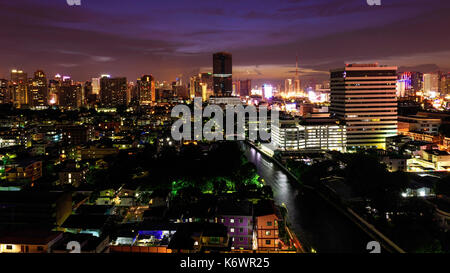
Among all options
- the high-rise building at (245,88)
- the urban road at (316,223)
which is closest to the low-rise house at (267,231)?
the urban road at (316,223)

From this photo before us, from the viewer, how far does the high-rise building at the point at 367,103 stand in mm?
10133

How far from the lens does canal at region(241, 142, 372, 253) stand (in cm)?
422

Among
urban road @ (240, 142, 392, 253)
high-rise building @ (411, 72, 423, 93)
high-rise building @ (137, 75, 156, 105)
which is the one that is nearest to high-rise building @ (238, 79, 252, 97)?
high-rise building @ (137, 75, 156, 105)

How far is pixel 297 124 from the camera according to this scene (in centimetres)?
1057

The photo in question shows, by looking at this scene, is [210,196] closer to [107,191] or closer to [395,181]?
[107,191]

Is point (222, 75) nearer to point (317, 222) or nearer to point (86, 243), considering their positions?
point (317, 222)

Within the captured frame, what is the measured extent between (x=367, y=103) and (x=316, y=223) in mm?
6479

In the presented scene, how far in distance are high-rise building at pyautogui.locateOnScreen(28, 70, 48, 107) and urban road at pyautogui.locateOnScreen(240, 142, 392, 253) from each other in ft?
62.0

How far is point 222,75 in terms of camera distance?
105 feet

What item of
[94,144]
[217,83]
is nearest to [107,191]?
[94,144]

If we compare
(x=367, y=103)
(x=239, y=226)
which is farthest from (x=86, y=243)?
(x=367, y=103)

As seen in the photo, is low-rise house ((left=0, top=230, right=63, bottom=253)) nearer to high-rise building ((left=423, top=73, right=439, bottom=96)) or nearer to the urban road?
the urban road

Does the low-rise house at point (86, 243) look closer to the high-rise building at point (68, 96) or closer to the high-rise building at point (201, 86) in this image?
the high-rise building at point (68, 96)
